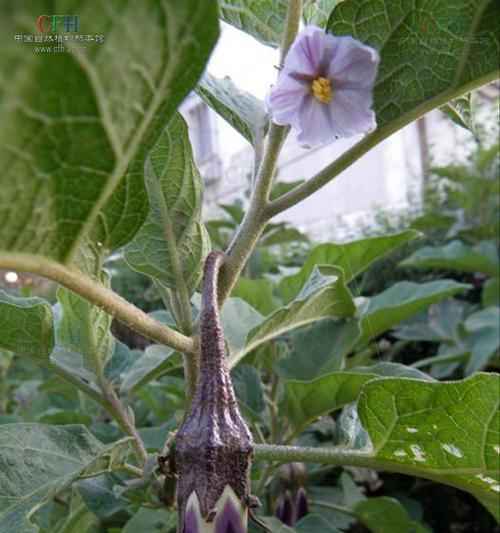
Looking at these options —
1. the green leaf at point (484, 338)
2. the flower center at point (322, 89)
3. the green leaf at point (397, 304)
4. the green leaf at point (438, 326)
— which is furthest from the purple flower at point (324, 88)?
the green leaf at point (438, 326)

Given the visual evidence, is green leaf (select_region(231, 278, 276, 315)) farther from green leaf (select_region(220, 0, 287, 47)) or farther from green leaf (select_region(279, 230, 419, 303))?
green leaf (select_region(220, 0, 287, 47))

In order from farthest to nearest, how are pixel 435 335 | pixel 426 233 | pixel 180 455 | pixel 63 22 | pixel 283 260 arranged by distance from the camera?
1. pixel 283 260
2. pixel 426 233
3. pixel 435 335
4. pixel 180 455
5. pixel 63 22

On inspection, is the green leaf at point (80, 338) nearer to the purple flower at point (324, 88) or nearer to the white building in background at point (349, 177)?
the purple flower at point (324, 88)

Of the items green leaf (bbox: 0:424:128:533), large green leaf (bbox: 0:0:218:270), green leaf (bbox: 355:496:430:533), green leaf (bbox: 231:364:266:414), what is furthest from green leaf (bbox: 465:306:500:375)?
large green leaf (bbox: 0:0:218:270)

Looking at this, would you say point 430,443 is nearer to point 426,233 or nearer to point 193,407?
point 193,407

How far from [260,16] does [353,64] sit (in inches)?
6.3

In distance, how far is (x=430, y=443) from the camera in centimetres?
36

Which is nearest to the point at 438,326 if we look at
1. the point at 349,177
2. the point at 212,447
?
the point at 212,447

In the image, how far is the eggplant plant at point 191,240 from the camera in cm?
20

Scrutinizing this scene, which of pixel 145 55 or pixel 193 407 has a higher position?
pixel 145 55

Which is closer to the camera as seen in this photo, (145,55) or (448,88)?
(145,55)

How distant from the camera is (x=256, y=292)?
761 mm

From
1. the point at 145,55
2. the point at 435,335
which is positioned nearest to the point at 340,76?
the point at 145,55

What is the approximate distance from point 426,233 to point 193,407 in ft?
5.10
